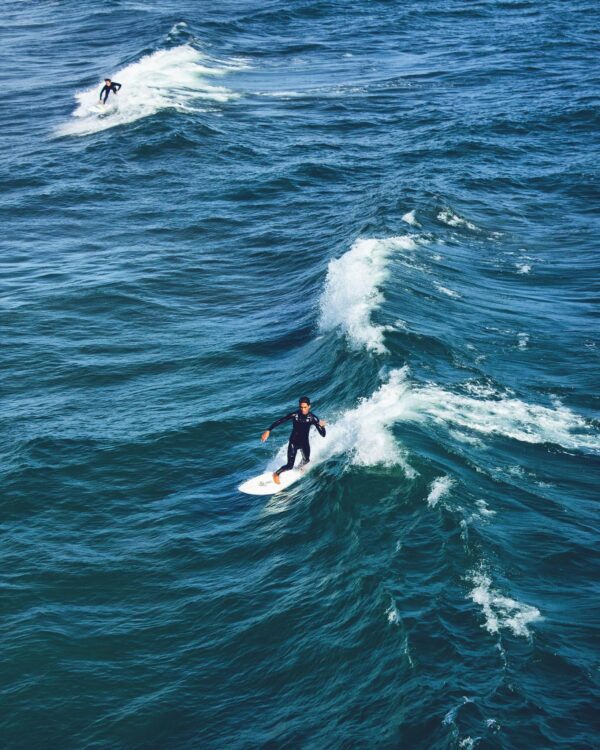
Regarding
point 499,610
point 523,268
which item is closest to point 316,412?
point 499,610

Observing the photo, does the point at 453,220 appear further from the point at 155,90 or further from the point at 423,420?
the point at 155,90

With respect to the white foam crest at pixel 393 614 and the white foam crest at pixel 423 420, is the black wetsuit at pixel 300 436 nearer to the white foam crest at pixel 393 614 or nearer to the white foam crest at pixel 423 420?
the white foam crest at pixel 423 420

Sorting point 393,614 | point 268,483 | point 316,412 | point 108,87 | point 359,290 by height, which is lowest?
point 268,483

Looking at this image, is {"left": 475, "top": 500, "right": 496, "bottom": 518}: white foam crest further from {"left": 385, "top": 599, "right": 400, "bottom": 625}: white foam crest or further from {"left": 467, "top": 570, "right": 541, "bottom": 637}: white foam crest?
{"left": 385, "top": 599, "right": 400, "bottom": 625}: white foam crest

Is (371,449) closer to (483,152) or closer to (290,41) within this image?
(483,152)

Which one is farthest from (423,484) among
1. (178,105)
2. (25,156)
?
(178,105)

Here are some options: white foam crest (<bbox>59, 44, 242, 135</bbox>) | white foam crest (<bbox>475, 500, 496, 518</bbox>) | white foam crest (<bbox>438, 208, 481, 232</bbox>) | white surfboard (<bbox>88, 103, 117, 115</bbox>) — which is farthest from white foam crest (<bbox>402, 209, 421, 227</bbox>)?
white surfboard (<bbox>88, 103, 117, 115</bbox>)
